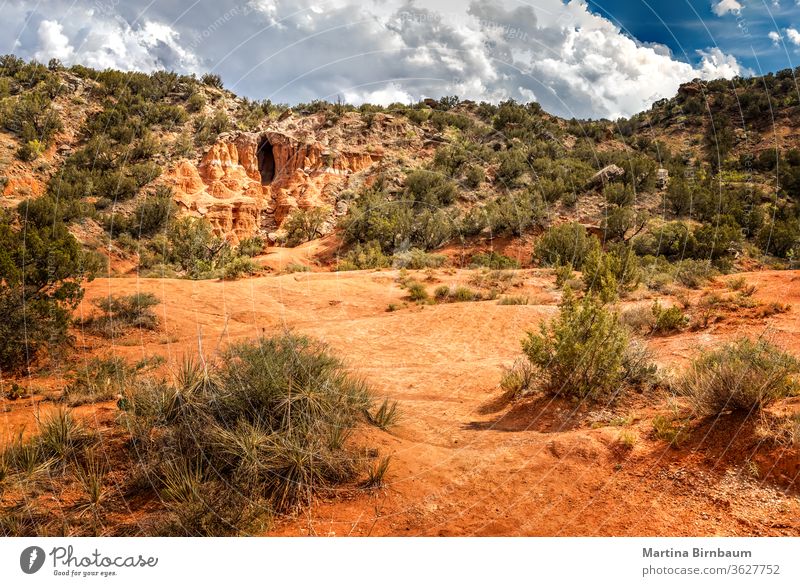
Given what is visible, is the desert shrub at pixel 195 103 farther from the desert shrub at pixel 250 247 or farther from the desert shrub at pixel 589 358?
the desert shrub at pixel 589 358

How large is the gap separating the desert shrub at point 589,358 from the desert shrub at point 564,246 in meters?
15.1

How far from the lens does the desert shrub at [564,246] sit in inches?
835

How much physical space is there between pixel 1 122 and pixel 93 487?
1432 inches

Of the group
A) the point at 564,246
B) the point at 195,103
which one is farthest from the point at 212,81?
the point at 564,246

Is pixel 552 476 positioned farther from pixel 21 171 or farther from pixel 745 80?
pixel 745 80

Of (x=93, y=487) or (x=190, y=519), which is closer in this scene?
(x=190, y=519)

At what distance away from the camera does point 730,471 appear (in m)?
4.16

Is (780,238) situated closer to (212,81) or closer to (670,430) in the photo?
(670,430)

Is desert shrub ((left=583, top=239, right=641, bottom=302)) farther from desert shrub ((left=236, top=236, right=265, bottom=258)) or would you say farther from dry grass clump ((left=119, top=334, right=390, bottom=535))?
desert shrub ((left=236, top=236, right=265, bottom=258))

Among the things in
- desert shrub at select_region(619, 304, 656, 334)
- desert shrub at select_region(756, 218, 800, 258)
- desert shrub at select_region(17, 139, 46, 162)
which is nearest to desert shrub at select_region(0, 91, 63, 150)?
desert shrub at select_region(17, 139, 46, 162)

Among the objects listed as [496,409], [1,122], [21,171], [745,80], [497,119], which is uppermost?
[745,80]

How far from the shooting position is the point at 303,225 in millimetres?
30141
